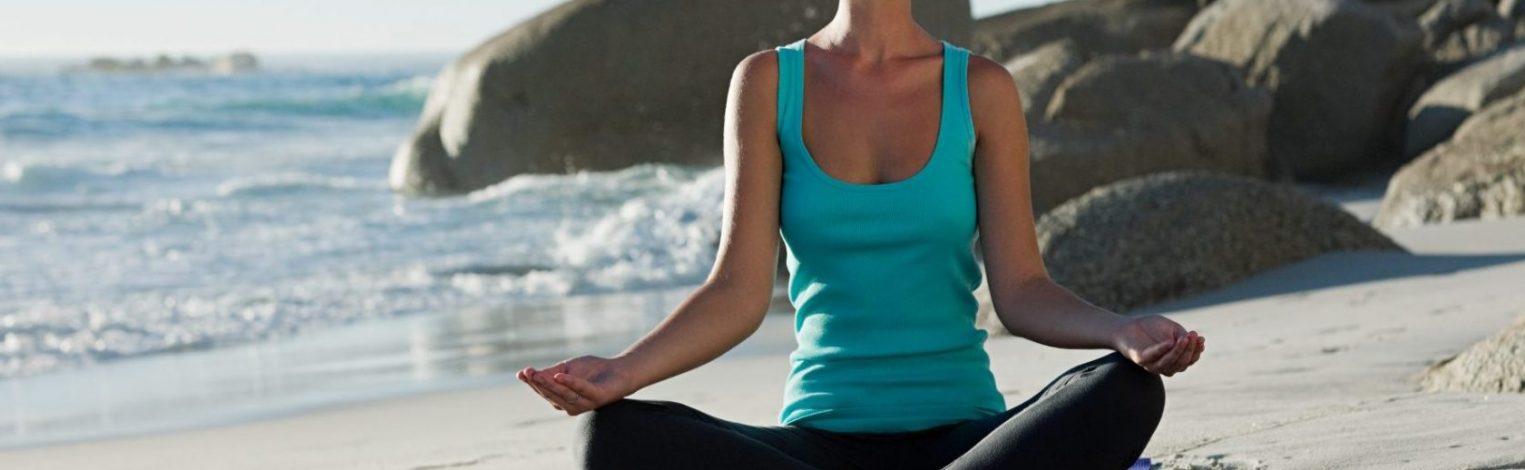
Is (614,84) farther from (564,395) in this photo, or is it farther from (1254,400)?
(564,395)

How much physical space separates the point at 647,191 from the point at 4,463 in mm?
10388

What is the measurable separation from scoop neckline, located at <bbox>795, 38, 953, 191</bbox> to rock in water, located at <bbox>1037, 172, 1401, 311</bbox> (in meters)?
4.53

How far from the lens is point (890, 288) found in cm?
299

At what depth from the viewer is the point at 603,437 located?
9.07 ft

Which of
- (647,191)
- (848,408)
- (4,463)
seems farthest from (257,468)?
(647,191)

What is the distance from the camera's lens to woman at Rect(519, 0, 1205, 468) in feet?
9.76

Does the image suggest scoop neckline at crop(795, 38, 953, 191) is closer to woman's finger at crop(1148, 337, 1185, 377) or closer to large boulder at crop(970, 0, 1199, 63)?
woman's finger at crop(1148, 337, 1185, 377)

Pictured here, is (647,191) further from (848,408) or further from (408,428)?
(848,408)

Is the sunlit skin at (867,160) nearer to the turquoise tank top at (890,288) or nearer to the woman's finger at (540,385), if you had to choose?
the turquoise tank top at (890,288)

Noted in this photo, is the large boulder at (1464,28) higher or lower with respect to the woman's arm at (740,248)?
higher

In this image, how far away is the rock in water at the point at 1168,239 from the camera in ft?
24.9

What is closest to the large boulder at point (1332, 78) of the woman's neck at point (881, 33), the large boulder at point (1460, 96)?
the large boulder at point (1460, 96)

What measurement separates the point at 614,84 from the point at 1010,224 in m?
15.8

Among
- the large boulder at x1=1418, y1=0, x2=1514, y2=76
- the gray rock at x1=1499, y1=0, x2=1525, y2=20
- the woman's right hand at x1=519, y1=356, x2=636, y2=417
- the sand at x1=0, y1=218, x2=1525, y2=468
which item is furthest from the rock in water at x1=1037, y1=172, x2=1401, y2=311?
the gray rock at x1=1499, y1=0, x2=1525, y2=20
